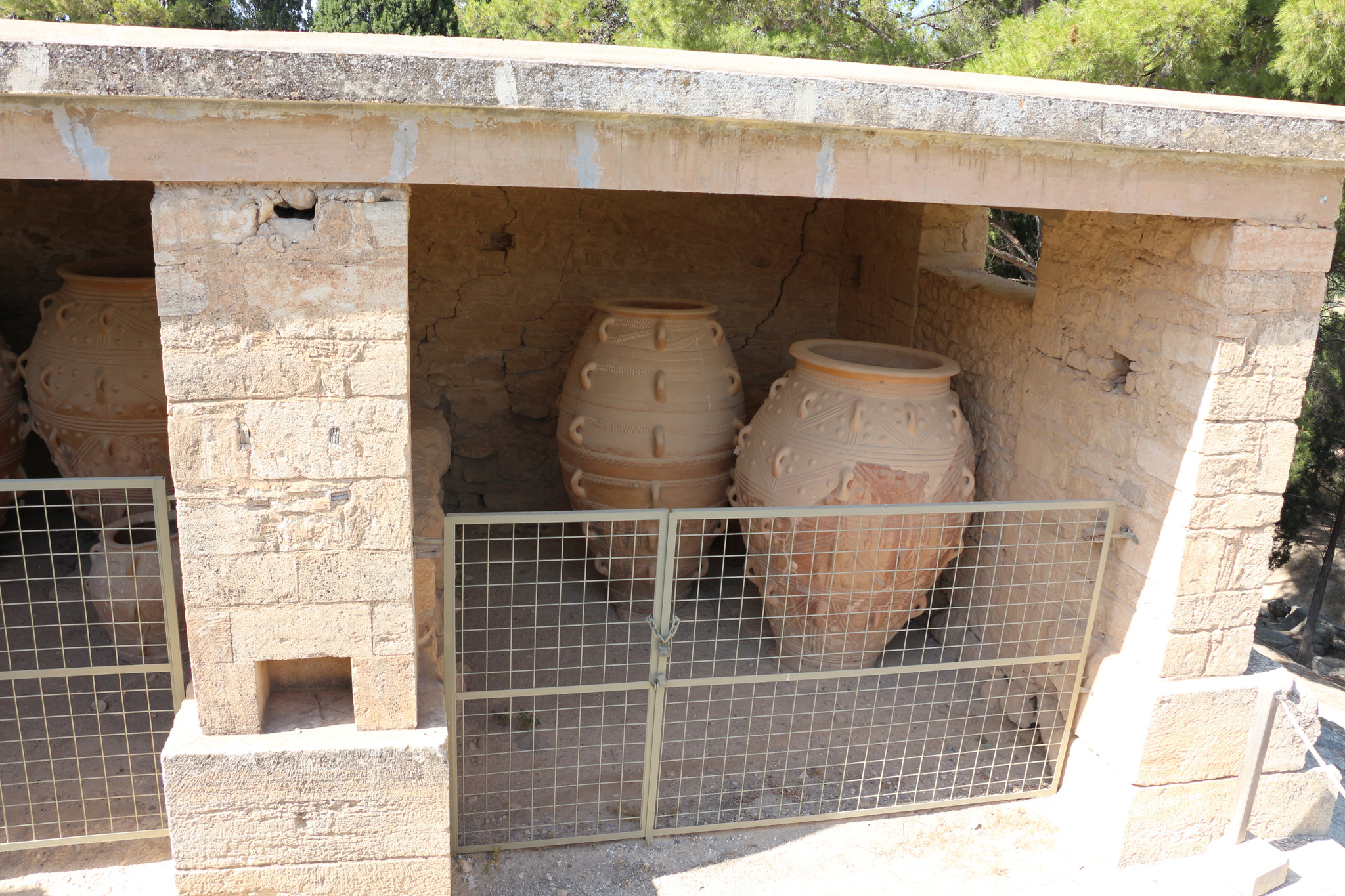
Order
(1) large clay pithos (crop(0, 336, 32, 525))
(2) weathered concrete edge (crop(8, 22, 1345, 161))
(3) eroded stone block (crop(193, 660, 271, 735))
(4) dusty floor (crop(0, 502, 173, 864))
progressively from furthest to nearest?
(1) large clay pithos (crop(0, 336, 32, 525)) → (4) dusty floor (crop(0, 502, 173, 864)) → (3) eroded stone block (crop(193, 660, 271, 735)) → (2) weathered concrete edge (crop(8, 22, 1345, 161))

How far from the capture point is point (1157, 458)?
3.13 meters

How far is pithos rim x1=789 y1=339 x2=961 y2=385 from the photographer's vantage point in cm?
382

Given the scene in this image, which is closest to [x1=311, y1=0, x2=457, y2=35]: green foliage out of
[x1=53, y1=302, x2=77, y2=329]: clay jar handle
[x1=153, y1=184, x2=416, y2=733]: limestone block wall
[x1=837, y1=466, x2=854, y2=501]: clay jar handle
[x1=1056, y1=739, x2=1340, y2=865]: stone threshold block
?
[x1=53, y1=302, x2=77, y2=329]: clay jar handle

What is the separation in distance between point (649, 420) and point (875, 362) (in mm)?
1068

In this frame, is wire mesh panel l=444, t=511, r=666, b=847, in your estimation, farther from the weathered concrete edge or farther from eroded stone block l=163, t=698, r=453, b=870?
the weathered concrete edge

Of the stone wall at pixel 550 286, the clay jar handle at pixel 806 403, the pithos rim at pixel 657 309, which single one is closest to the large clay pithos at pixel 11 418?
the stone wall at pixel 550 286

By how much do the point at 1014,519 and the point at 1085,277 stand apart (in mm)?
1005

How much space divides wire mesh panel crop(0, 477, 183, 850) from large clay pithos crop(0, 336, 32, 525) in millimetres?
212

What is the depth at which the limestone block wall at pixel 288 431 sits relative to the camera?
2.29 m

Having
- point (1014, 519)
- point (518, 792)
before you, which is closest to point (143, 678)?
point (518, 792)

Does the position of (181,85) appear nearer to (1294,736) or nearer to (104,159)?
(104,159)

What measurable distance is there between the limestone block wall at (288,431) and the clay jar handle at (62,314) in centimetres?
254

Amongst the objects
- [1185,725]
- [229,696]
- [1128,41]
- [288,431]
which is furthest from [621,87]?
[1128,41]

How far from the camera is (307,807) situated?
8.65ft
